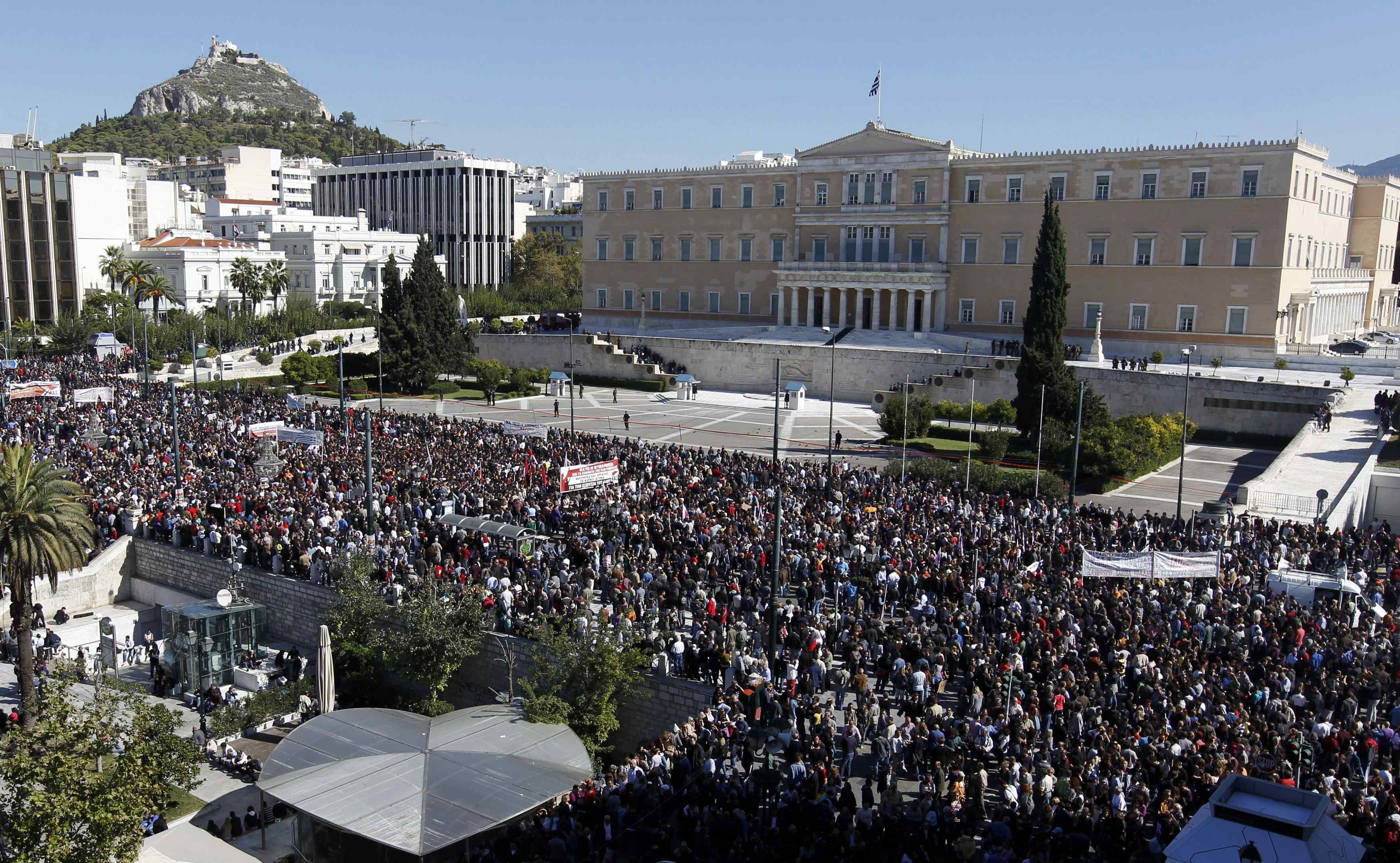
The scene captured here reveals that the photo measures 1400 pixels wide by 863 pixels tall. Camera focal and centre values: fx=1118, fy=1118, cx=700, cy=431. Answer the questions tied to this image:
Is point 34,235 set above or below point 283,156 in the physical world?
below

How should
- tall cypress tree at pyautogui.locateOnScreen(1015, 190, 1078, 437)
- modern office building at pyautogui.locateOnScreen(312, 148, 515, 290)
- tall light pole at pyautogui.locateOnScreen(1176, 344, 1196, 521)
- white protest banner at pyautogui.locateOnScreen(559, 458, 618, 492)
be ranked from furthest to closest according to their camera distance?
1. modern office building at pyautogui.locateOnScreen(312, 148, 515, 290)
2. tall cypress tree at pyautogui.locateOnScreen(1015, 190, 1078, 437)
3. tall light pole at pyautogui.locateOnScreen(1176, 344, 1196, 521)
4. white protest banner at pyautogui.locateOnScreen(559, 458, 618, 492)

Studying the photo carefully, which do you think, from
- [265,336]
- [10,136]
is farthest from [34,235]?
[265,336]

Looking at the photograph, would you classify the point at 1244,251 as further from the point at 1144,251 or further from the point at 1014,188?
the point at 1014,188

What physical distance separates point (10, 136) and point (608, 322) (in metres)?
53.8

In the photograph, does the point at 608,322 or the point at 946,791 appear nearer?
the point at 946,791

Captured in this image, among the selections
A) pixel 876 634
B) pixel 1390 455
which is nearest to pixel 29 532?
pixel 876 634

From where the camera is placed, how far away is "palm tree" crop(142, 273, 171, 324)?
68688 mm

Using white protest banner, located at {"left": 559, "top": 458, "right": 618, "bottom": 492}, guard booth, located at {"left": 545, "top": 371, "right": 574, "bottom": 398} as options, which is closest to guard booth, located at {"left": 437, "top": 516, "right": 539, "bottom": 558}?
white protest banner, located at {"left": 559, "top": 458, "right": 618, "bottom": 492}

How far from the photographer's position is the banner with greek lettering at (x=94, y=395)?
3978 centimetres

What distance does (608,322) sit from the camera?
235 feet

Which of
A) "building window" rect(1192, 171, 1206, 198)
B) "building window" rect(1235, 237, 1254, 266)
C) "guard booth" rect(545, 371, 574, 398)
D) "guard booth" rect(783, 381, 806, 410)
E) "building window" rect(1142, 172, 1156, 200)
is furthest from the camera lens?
"guard booth" rect(545, 371, 574, 398)

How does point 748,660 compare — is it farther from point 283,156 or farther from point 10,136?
point 283,156

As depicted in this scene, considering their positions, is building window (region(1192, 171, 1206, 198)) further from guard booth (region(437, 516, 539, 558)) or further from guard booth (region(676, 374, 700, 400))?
guard booth (region(437, 516, 539, 558))

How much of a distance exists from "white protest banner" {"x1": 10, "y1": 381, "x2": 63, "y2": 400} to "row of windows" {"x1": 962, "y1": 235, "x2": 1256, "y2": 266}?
4223 centimetres
